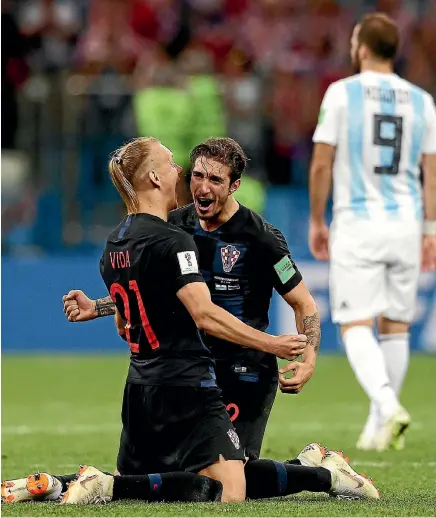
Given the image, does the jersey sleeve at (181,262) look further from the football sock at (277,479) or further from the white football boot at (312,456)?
the white football boot at (312,456)

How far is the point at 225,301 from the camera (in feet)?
19.5

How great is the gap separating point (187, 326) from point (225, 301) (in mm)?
538

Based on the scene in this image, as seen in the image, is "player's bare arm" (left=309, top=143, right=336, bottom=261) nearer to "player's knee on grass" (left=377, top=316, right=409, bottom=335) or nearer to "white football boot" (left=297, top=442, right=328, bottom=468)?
"player's knee on grass" (left=377, top=316, right=409, bottom=335)

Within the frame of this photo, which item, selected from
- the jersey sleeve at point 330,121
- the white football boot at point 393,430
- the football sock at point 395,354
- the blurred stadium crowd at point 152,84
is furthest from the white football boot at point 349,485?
the blurred stadium crowd at point 152,84

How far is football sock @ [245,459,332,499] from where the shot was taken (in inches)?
216

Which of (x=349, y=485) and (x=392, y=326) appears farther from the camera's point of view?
(x=392, y=326)

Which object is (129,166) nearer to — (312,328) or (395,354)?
(312,328)

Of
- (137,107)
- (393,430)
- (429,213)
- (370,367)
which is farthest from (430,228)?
(137,107)

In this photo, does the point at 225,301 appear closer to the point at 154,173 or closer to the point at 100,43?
the point at 154,173

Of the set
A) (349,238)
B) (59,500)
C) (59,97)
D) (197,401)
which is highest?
(59,97)

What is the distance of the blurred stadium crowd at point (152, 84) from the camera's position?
1430 cm

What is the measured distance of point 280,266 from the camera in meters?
5.80

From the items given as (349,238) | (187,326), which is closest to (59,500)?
(187,326)

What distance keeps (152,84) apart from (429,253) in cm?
674
